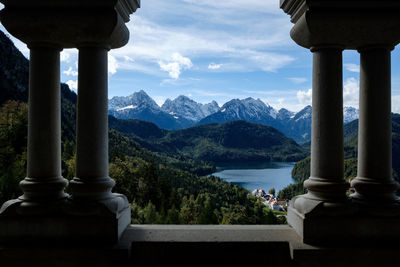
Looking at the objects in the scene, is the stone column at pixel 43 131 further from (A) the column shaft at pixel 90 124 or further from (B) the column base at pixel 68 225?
(A) the column shaft at pixel 90 124

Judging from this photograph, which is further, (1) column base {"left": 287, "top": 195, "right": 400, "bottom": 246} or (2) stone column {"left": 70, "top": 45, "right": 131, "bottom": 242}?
(2) stone column {"left": 70, "top": 45, "right": 131, "bottom": 242}

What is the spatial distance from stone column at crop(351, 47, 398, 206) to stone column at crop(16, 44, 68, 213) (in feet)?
41.6

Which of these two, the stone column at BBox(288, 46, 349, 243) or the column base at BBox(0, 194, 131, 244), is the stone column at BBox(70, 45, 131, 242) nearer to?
the column base at BBox(0, 194, 131, 244)

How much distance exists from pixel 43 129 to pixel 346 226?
12.8 meters

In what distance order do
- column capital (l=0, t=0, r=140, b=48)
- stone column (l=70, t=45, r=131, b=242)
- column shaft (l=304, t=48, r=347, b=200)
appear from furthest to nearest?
1. stone column (l=70, t=45, r=131, b=242)
2. column shaft (l=304, t=48, r=347, b=200)
3. column capital (l=0, t=0, r=140, b=48)

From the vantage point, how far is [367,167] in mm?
13172

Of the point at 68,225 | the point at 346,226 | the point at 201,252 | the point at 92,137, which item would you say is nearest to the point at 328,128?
the point at 346,226

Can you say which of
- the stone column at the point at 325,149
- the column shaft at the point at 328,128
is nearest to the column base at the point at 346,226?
the stone column at the point at 325,149

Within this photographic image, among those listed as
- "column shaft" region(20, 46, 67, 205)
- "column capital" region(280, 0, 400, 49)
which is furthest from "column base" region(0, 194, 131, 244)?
"column capital" region(280, 0, 400, 49)

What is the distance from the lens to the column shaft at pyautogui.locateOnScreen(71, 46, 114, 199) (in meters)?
13.0

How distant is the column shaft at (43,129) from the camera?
13.1 metres

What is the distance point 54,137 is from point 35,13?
5.00 metres

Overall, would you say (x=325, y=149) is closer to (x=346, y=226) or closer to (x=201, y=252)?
(x=346, y=226)

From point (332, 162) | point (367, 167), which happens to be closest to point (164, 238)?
point (332, 162)
